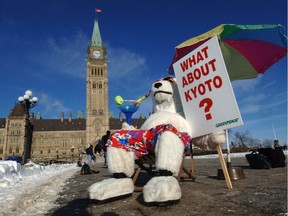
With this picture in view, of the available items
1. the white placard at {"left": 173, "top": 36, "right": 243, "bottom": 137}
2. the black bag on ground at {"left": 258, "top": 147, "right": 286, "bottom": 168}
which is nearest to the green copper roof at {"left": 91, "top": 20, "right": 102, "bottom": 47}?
the black bag on ground at {"left": 258, "top": 147, "right": 286, "bottom": 168}

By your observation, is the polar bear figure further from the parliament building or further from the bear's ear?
the parliament building

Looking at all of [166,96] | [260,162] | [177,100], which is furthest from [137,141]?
[260,162]

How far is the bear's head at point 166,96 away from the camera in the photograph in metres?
4.10

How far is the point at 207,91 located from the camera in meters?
3.56

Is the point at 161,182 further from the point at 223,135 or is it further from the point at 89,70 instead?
the point at 89,70

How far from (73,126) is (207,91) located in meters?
85.9

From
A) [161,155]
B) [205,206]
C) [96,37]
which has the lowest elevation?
[205,206]

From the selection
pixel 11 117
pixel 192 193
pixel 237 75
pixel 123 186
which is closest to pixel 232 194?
pixel 192 193

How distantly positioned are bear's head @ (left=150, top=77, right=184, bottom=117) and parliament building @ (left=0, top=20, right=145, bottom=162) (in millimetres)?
71641

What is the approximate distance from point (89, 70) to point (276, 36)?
76961mm

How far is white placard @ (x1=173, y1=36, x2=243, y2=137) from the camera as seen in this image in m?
3.30

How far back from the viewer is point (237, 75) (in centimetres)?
479

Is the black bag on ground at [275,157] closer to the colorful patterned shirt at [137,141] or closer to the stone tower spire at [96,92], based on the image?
the colorful patterned shirt at [137,141]

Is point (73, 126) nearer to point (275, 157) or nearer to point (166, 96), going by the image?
point (275, 157)
